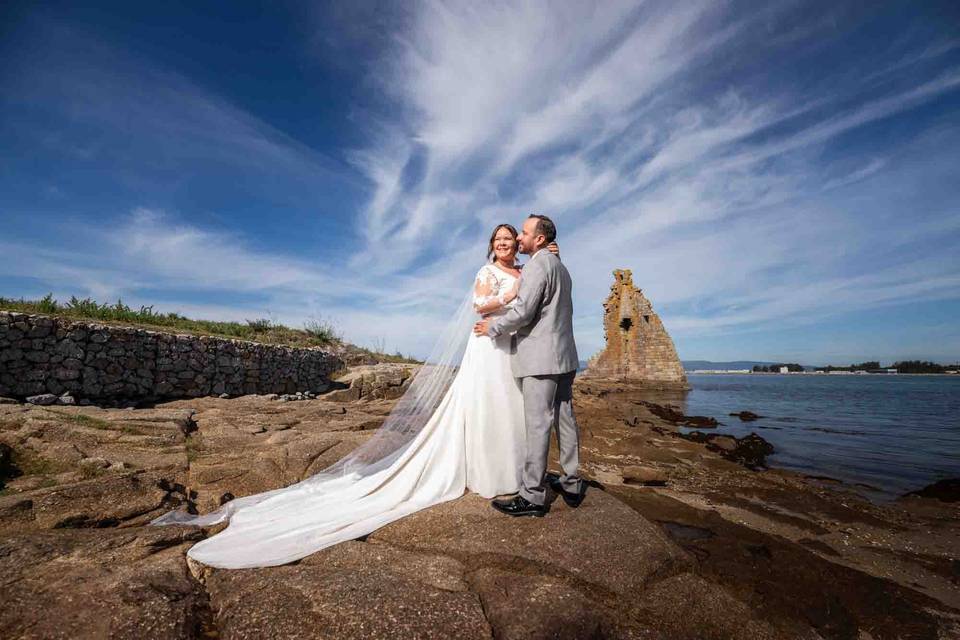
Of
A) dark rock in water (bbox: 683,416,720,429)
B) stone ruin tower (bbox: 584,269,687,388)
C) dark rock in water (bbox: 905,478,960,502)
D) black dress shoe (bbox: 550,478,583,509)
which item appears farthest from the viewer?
stone ruin tower (bbox: 584,269,687,388)

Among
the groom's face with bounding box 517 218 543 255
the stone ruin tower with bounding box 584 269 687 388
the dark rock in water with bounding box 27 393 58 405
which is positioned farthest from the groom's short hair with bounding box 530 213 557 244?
the stone ruin tower with bounding box 584 269 687 388

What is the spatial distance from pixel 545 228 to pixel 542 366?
4.42 ft

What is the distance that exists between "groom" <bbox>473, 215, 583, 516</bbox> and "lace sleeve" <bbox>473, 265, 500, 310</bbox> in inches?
10.7

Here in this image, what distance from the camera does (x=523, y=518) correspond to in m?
3.22

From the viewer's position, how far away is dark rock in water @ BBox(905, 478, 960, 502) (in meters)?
5.42

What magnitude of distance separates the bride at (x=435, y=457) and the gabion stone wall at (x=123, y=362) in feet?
28.5

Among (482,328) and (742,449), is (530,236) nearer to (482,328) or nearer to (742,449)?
(482,328)

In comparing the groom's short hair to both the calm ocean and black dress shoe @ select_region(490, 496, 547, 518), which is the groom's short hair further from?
the calm ocean

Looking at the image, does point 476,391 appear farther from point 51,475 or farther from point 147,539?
point 51,475

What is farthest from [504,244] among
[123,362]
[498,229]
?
[123,362]

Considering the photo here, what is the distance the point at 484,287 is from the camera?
3.93 metres

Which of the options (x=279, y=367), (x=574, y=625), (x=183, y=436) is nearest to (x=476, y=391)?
(x=574, y=625)

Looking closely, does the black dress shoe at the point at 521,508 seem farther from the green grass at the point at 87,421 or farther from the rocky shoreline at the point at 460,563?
the green grass at the point at 87,421

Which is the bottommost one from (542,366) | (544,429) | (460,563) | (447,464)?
(460,563)
